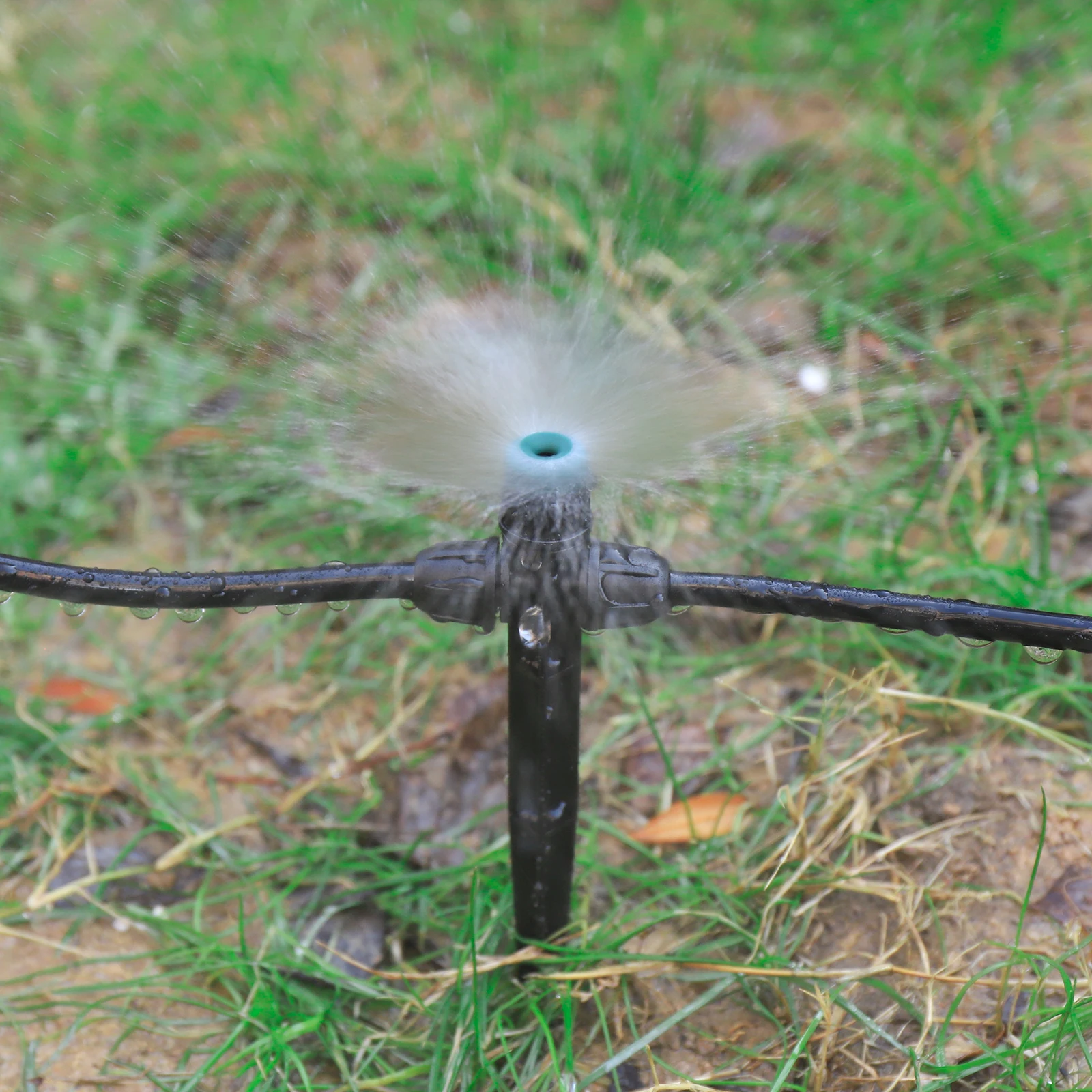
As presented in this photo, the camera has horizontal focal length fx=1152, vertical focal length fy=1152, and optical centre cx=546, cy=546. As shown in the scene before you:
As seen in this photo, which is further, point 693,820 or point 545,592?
point 693,820

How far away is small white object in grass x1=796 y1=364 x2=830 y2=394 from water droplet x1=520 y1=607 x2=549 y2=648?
1458 mm

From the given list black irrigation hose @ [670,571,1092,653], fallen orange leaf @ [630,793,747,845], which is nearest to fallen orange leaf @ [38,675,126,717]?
fallen orange leaf @ [630,793,747,845]

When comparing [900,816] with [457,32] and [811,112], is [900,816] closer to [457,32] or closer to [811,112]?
[811,112]

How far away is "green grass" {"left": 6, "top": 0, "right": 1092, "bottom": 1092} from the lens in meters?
1.67

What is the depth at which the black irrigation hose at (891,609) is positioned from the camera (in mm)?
1253

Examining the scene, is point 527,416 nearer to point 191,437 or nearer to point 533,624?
point 533,624

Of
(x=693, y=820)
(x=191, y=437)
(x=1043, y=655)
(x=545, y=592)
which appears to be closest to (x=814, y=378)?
(x=1043, y=655)

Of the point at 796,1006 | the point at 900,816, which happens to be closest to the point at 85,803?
the point at 796,1006

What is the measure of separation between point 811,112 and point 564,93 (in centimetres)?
69

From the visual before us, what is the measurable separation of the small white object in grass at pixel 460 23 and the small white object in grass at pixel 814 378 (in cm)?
165

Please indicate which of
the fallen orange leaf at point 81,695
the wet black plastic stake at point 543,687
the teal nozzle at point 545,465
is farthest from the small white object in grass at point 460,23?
the wet black plastic stake at point 543,687

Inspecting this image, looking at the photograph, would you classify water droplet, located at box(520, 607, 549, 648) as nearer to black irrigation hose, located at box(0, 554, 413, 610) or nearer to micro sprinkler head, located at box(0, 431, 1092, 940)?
micro sprinkler head, located at box(0, 431, 1092, 940)

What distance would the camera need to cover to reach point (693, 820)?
6.01ft

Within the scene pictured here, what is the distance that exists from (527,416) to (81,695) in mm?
1129
